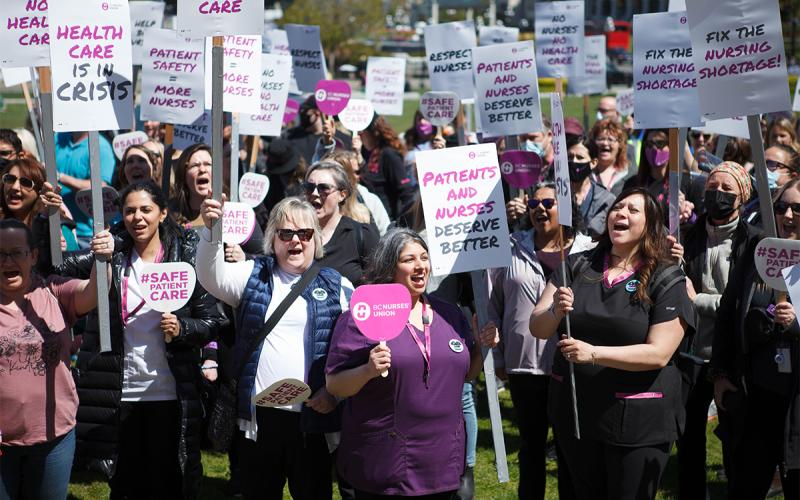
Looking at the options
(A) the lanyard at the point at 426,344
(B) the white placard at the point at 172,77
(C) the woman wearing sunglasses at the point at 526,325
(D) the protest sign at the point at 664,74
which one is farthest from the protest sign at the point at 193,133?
(A) the lanyard at the point at 426,344

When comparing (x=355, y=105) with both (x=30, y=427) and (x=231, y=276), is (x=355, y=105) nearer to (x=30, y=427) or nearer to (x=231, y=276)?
(x=231, y=276)

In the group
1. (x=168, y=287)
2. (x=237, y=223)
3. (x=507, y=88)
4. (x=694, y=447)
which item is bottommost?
(x=694, y=447)

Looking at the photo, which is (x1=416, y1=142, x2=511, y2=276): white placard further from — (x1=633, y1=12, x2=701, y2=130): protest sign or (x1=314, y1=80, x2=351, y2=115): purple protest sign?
(x1=314, y1=80, x2=351, y2=115): purple protest sign

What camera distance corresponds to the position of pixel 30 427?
4.77 metres

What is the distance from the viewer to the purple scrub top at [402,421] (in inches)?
181

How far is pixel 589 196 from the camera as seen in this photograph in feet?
25.4

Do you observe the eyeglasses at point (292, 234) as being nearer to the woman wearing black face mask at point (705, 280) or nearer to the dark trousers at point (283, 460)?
the dark trousers at point (283, 460)

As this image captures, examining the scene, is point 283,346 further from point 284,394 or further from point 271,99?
point 271,99

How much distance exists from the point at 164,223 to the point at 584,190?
341 cm

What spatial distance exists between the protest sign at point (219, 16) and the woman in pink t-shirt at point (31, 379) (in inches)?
48.3

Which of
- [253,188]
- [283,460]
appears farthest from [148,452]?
[253,188]

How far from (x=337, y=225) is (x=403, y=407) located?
2.08m

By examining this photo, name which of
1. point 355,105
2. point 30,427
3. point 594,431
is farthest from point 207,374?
point 355,105

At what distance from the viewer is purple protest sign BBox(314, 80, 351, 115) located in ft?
32.9
